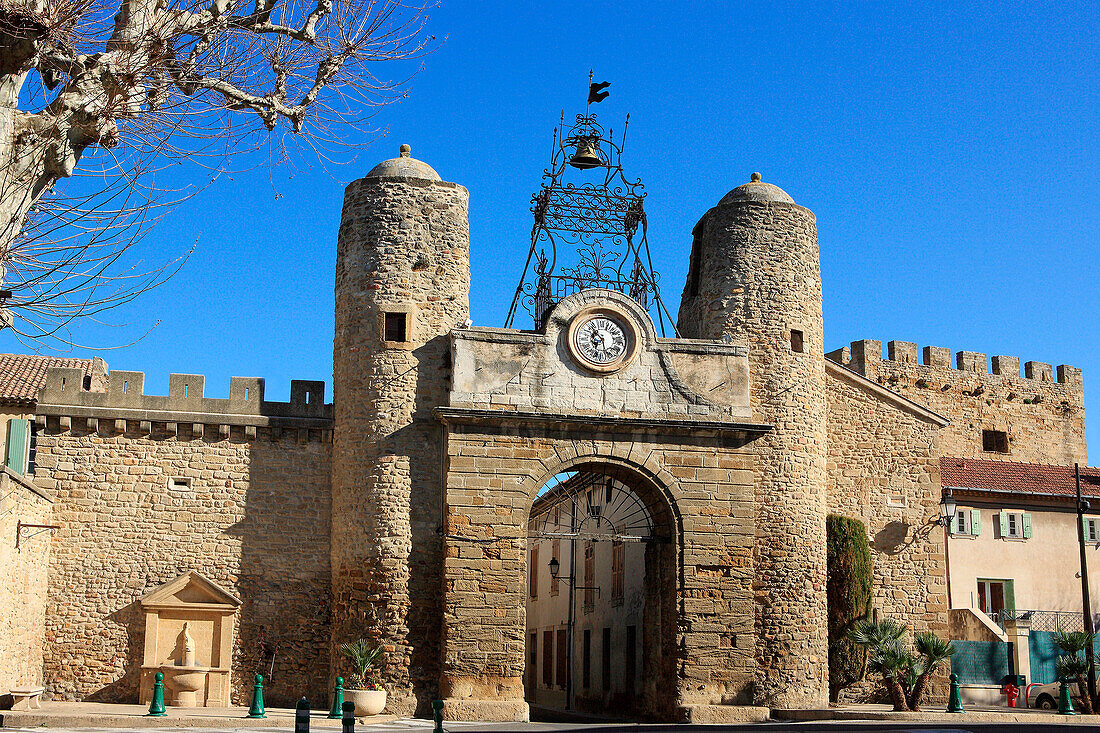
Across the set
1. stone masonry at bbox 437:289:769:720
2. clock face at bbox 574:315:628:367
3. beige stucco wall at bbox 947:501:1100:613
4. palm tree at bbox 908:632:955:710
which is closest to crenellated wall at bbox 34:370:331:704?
stone masonry at bbox 437:289:769:720

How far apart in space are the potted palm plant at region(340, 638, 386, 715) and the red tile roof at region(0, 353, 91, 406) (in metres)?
7.40

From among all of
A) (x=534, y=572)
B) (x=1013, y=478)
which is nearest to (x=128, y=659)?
(x=1013, y=478)

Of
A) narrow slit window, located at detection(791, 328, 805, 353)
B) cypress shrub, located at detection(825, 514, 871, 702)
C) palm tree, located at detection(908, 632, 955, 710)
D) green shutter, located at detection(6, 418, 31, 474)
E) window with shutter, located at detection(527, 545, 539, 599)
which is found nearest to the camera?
palm tree, located at detection(908, 632, 955, 710)

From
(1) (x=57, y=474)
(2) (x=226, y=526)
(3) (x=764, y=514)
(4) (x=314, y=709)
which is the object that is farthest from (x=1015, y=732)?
(1) (x=57, y=474)

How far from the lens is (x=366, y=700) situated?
751 inches

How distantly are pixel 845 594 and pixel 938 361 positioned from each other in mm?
14306

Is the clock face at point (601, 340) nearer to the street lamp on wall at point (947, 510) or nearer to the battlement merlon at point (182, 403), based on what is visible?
the battlement merlon at point (182, 403)

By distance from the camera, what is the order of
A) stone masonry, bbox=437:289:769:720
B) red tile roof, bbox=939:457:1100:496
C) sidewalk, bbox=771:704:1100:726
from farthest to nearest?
red tile roof, bbox=939:457:1100:496, stone masonry, bbox=437:289:769:720, sidewalk, bbox=771:704:1100:726

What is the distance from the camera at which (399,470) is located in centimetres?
2105

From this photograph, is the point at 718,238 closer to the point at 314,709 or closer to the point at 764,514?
the point at 764,514

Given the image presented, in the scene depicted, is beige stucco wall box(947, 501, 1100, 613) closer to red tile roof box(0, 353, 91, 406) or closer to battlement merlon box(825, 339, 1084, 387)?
battlement merlon box(825, 339, 1084, 387)

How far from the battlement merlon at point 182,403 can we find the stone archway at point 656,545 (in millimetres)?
2924

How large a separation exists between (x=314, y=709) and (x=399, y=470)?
14.4 feet

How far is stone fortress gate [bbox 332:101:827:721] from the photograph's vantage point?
20641mm
